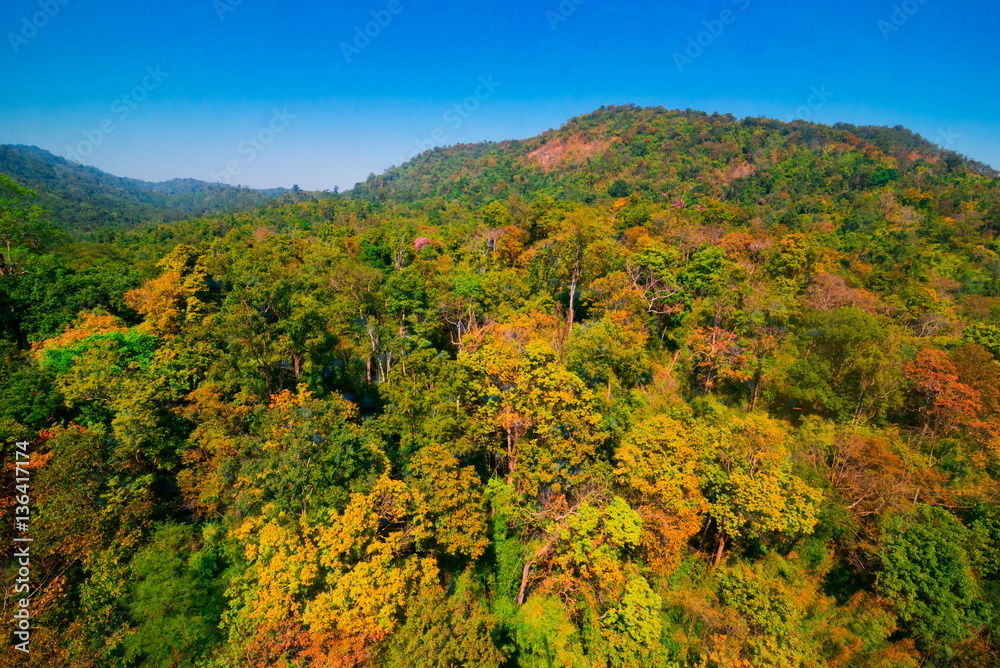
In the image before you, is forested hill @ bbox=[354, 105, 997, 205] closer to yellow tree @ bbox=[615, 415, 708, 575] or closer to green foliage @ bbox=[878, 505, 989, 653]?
yellow tree @ bbox=[615, 415, 708, 575]

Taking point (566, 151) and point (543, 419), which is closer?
point (543, 419)

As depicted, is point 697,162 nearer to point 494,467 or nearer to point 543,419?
point 494,467

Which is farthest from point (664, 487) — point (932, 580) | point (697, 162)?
point (697, 162)

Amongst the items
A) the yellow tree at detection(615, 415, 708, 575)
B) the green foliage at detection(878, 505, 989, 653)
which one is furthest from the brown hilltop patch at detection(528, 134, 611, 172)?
the green foliage at detection(878, 505, 989, 653)

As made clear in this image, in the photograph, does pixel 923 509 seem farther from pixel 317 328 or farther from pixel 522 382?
pixel 317 328

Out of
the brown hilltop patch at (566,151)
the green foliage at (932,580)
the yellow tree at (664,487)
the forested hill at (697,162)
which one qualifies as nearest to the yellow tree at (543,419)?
the yellow tree at (664,487)

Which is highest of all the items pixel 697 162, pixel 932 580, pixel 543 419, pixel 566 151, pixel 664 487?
pixel 566 151

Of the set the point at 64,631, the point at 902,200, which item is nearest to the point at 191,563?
the point at 64,631
